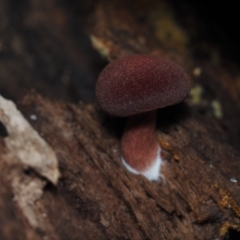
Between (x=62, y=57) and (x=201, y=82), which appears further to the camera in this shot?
(x=62, y=57)

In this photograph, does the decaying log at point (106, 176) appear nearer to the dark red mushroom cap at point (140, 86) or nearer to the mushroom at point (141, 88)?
the mushroom at point (141, 88)

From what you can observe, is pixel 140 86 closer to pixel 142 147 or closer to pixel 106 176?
pixel 142 147

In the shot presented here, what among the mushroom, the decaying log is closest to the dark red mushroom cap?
the mushroom

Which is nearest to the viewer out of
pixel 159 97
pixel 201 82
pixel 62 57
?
pixel 159 97

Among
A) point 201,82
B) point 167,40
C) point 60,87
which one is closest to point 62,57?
point 60,87

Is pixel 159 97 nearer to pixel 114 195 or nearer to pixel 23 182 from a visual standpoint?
pixel 114 195

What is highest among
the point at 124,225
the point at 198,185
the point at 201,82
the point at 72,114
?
the point at 72,114

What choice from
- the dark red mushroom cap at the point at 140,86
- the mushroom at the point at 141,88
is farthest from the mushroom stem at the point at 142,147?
the dark red mushroom cap at the point at 140,86
